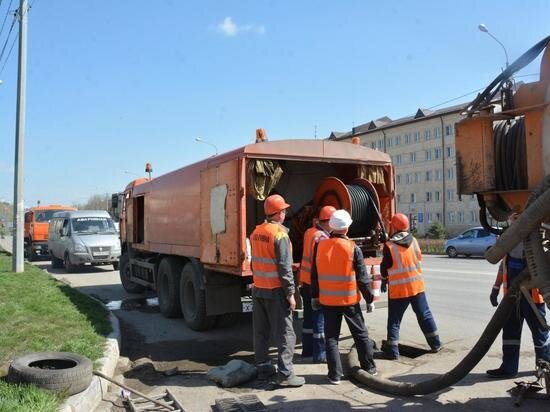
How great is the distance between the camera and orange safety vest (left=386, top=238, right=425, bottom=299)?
642 centimetres

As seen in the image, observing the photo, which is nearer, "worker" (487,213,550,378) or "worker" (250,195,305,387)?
"worker" (487,213,550,378)

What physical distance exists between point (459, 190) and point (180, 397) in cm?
330

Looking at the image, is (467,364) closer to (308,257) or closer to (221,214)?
(308,257)

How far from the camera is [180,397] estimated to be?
17.5 ft

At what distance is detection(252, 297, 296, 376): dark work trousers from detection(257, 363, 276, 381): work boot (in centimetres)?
11

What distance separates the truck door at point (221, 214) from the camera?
270 inches

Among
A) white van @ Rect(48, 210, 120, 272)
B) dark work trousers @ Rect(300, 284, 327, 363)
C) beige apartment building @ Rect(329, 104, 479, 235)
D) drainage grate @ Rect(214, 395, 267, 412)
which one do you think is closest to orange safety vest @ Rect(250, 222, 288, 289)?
dark work trousers @ Rect(300, 284, 327, 363)

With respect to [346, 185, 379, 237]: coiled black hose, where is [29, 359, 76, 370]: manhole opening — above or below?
below

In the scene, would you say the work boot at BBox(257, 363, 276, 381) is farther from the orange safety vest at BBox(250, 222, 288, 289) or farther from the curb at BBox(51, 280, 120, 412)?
the curb at BBox(51, 280, 120, 412)

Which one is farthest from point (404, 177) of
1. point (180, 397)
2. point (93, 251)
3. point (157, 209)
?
point (180, 397)

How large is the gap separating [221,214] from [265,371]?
7.47 ft

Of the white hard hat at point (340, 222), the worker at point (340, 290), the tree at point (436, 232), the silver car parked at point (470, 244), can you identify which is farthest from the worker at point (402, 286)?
the tree at point (436, 232)

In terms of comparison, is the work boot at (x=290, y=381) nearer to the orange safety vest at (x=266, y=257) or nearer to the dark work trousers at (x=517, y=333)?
the orange safety vest at (x=266, y=257)

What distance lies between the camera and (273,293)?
19.3 feet
